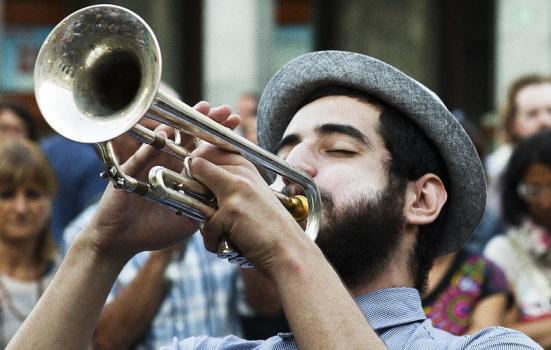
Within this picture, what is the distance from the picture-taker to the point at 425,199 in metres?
3.40

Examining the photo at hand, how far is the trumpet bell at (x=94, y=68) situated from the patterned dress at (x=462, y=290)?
2.13 m

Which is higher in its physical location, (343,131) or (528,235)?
(343,131)

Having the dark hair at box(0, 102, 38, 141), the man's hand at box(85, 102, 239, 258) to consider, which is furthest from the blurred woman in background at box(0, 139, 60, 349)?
the man's hand at box(85, 102, 239, 258)

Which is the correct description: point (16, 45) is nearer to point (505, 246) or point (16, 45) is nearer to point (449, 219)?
point (505, 246)

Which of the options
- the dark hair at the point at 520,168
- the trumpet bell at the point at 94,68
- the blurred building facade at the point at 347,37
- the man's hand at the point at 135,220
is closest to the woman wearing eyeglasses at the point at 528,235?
the dark hair at the point at 520,168

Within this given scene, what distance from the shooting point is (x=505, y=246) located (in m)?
5.14

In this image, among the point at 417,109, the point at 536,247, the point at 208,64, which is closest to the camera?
the point at 417,109

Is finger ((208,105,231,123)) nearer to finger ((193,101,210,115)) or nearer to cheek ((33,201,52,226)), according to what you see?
finger ((193,101,210,115))

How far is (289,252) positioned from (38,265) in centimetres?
279

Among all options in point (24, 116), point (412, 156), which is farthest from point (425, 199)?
point (24, 116)

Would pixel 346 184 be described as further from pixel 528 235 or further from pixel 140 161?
pixel 528 235

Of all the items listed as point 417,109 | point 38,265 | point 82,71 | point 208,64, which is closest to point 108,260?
point 82,71

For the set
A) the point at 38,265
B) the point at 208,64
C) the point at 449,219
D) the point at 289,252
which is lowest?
the point at 208,64

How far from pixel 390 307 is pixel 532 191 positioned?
219cm
